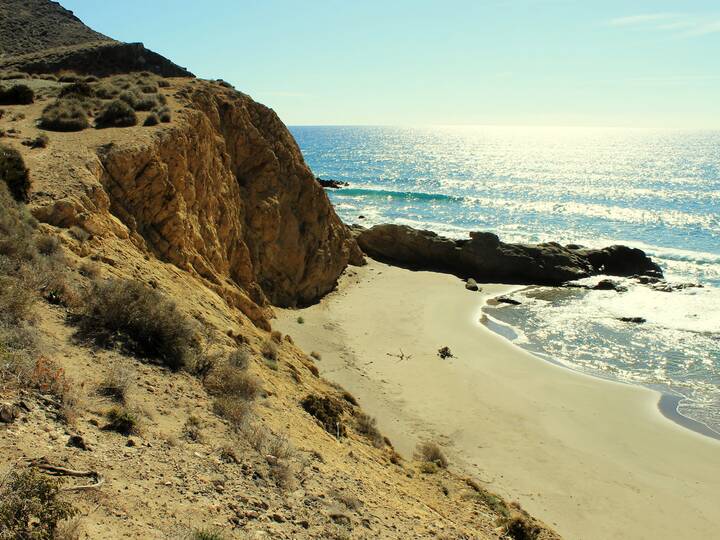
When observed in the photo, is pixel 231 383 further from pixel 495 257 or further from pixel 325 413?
pixel 495 257

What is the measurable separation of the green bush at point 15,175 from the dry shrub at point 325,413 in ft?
23.8

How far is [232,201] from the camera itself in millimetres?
22422

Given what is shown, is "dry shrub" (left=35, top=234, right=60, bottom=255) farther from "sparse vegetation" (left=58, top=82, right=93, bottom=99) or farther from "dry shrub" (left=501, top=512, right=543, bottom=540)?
"sparse vegetation" (left=58, top=82, right=93, bottom=99)

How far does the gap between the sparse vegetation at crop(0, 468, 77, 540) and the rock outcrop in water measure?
33618 mm

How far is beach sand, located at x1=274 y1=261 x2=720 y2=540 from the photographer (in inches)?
→ 518

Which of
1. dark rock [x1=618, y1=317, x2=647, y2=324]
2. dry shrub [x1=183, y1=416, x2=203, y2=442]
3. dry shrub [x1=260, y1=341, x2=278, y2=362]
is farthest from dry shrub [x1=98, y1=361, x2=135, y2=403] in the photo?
dark rock [x1=618, y1=317, x2=647, y2=324]

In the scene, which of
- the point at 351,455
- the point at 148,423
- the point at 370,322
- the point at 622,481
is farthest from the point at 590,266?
the point at 148,423

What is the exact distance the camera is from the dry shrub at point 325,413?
10867 millimetres

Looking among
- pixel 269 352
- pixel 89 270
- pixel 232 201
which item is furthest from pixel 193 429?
pixel 232 201

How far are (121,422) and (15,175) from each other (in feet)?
24.9

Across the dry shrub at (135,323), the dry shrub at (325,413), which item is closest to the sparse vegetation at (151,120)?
the dry shrub at (135,323)

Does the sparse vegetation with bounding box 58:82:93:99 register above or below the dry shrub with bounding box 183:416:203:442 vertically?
above

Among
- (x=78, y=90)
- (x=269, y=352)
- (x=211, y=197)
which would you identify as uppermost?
(x=78, y=90)

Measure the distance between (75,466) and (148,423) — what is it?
1564 mm
